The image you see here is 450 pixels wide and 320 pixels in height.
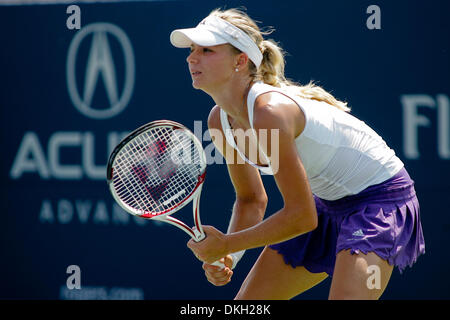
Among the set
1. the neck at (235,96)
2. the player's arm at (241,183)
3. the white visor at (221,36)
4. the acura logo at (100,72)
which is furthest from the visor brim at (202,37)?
the acura logo at (100,72)

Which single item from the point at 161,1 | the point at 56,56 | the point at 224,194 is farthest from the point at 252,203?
the point at 56,56

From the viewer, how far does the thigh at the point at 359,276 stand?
2.35 metres

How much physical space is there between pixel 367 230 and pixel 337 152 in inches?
11.2

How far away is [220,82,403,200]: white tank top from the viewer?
2.45m

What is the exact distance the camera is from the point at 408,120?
151 inches

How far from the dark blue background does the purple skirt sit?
127cm

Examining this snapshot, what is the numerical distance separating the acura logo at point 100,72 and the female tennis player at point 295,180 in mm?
1558

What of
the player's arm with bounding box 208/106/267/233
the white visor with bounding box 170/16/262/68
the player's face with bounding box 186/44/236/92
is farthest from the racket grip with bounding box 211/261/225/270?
the white visor with bounding box 170/16/262/68

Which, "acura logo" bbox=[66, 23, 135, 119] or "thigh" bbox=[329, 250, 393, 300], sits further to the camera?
"acura logo" bbox=[66, 23, 135, 119]

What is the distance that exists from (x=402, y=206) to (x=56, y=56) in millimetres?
2594

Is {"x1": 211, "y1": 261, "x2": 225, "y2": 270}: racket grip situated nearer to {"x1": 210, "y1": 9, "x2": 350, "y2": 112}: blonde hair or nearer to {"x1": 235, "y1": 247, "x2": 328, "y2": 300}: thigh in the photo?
{"x1": 235, "y1": 247, "x2": 328, "y2": 300}: thigh

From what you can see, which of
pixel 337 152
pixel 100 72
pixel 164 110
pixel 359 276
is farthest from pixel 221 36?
pixel 100 72

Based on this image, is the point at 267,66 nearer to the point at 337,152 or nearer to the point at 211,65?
the point at 211,65

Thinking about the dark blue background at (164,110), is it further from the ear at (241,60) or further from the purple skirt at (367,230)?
the ear at (241,60)
